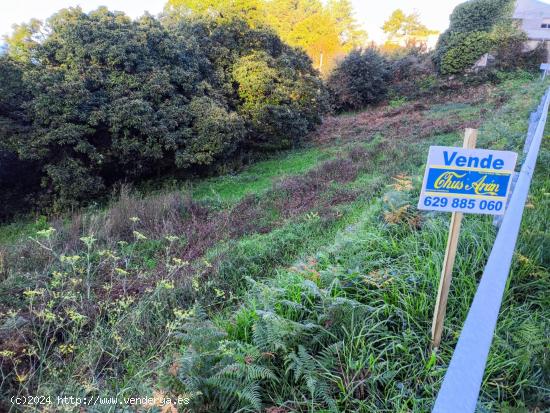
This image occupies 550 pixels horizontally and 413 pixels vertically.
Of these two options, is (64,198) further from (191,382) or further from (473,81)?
(473,81)

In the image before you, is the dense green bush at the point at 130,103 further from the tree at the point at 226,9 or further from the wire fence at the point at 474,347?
the wire fence at the point at 474,347

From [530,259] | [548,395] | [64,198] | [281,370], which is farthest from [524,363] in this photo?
[64,198]

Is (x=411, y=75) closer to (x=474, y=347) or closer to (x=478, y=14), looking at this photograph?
(x=478, y=14)

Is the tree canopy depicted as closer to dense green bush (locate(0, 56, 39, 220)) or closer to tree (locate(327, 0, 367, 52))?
tree (locate(327, 0, 367, 52))

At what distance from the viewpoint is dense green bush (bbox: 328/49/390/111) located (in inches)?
913

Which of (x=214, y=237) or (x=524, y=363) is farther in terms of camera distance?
(x=214, y=237)

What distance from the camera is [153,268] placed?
5711 mm

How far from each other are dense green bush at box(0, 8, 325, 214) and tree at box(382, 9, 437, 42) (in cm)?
3309

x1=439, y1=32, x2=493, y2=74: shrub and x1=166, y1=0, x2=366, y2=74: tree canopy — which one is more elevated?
x1=166, y1=0, x2=366, y2=74: tree canopy

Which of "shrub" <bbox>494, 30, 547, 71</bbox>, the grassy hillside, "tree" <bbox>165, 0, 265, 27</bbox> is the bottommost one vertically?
the grassy hillside

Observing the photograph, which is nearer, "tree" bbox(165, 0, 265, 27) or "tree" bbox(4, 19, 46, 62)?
"tree" bbox(4, 19, 46, 62)

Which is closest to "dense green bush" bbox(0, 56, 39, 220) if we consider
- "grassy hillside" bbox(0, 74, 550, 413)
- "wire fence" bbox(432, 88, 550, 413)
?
"grassy hillside" bbox(0, 74, 550, 413)

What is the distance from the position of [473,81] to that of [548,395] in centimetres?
2600

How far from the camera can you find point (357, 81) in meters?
23.0
